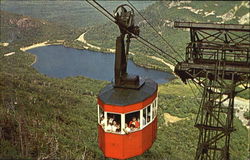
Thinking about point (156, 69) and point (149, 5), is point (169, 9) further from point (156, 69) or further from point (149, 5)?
point (156, 69)

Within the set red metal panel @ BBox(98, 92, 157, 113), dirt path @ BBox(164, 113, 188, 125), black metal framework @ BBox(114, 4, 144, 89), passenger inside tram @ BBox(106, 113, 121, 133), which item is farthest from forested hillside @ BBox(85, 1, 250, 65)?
passenger inside tram @ BBox(106, 113, 121, 133)

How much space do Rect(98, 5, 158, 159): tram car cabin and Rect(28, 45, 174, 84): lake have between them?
5458cm

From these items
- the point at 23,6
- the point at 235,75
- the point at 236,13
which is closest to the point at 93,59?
A: the point at 23,6

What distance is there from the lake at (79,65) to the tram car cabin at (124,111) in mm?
54582

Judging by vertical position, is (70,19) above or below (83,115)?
above

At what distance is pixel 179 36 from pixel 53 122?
61074 mm

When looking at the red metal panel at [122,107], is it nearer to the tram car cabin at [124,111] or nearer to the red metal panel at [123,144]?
the tram car cabin at [124,111]

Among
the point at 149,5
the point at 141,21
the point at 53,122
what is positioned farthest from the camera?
the point at 149,5

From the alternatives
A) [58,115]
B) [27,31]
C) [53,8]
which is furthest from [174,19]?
[58,115]

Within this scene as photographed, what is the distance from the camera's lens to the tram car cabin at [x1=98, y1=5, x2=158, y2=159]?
11336mm

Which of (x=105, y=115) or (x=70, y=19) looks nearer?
(x=105, y=115)

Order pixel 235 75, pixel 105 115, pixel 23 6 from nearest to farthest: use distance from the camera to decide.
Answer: pixel 105 115, pixel 235 75, pixel 23 6

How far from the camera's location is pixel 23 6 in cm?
6347

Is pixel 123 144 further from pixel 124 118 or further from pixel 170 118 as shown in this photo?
pixel 170 118
